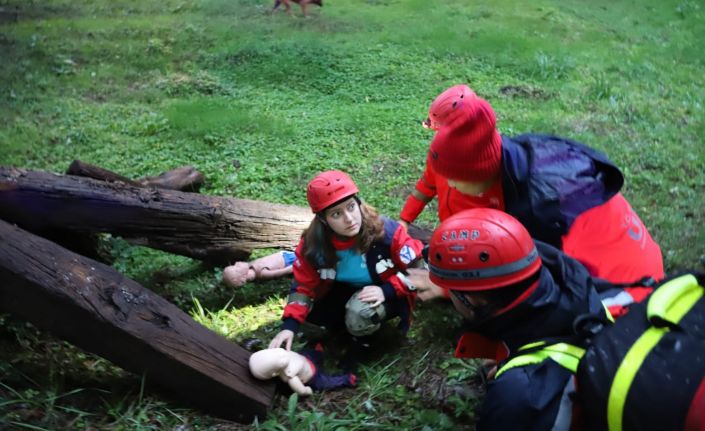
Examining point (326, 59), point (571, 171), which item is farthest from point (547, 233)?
point (326, 59)

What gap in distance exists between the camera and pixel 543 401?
1892mm

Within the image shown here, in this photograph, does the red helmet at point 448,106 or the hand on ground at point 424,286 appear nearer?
the red helmet at point 448,106

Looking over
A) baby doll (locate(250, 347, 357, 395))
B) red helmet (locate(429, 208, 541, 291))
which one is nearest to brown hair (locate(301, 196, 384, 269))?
baby doll (locate(250, 347, 357, 395))

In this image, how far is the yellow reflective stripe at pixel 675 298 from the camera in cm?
176

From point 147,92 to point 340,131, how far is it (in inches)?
125

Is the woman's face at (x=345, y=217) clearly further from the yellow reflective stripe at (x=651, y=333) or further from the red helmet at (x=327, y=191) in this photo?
the yellow reflective stripe at (x=651, y=333)

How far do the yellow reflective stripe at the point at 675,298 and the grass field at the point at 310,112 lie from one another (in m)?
1.45

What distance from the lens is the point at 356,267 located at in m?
3.58

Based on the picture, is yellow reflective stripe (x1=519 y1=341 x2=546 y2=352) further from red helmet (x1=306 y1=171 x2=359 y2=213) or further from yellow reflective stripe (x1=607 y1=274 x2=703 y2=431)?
red helmet (x1=306 y1=171 x2=359 y2=213)

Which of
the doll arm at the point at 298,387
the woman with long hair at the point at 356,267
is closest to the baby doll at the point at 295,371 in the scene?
the doll arm at the point at 298,387

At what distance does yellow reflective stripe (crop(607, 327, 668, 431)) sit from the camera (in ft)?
5.49

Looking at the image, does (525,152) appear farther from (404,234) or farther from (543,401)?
(543,401)

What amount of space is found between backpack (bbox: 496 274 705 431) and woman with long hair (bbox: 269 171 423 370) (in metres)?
1.60

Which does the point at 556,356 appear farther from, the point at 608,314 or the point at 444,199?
the point at 444,199
